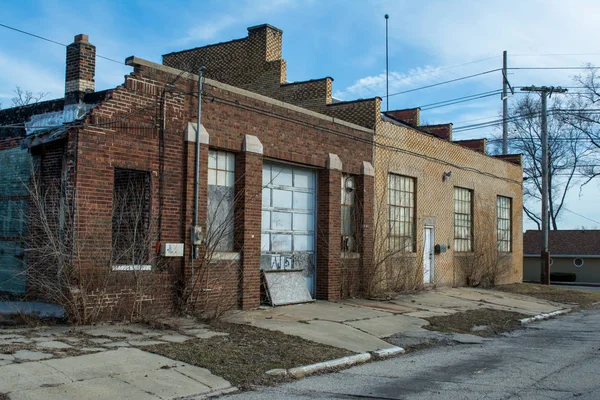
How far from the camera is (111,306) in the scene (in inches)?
426

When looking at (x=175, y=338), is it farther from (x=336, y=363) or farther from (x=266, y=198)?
(x=266, y=198)

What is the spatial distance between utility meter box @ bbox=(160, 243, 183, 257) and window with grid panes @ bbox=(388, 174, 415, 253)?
8.75m

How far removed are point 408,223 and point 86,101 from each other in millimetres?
12112

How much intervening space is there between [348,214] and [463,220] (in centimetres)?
843

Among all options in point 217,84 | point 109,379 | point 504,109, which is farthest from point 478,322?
point 504,109

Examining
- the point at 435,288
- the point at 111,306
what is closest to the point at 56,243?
the point at 111,306

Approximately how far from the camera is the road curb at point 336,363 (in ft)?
27.8

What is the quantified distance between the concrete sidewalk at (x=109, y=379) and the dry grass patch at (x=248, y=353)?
0.90 feet

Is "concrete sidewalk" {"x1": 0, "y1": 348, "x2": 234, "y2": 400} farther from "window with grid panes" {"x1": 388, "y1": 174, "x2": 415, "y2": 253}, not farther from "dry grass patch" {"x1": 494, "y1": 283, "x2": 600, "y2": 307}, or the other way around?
"dry grass patch" {"x1": 494, "y1": 283, "x2": 600, "y2": 307}

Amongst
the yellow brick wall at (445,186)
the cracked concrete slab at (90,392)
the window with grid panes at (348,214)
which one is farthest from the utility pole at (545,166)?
the cracked concrete slab at (90,392)

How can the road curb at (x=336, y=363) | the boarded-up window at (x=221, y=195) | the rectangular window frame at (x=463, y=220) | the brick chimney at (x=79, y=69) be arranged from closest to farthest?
the road curb at (x=336, y=363) < the brick chimney at (x=79, y=69) < the boarded-up window at (x=221, y=195) < the rectangular window frame at (x=463, y=220)

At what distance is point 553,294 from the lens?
23.1 meters

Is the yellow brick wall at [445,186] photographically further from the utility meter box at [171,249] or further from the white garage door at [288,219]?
the utility meter box at [171,249]

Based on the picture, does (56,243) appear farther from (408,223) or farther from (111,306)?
(408,223)
